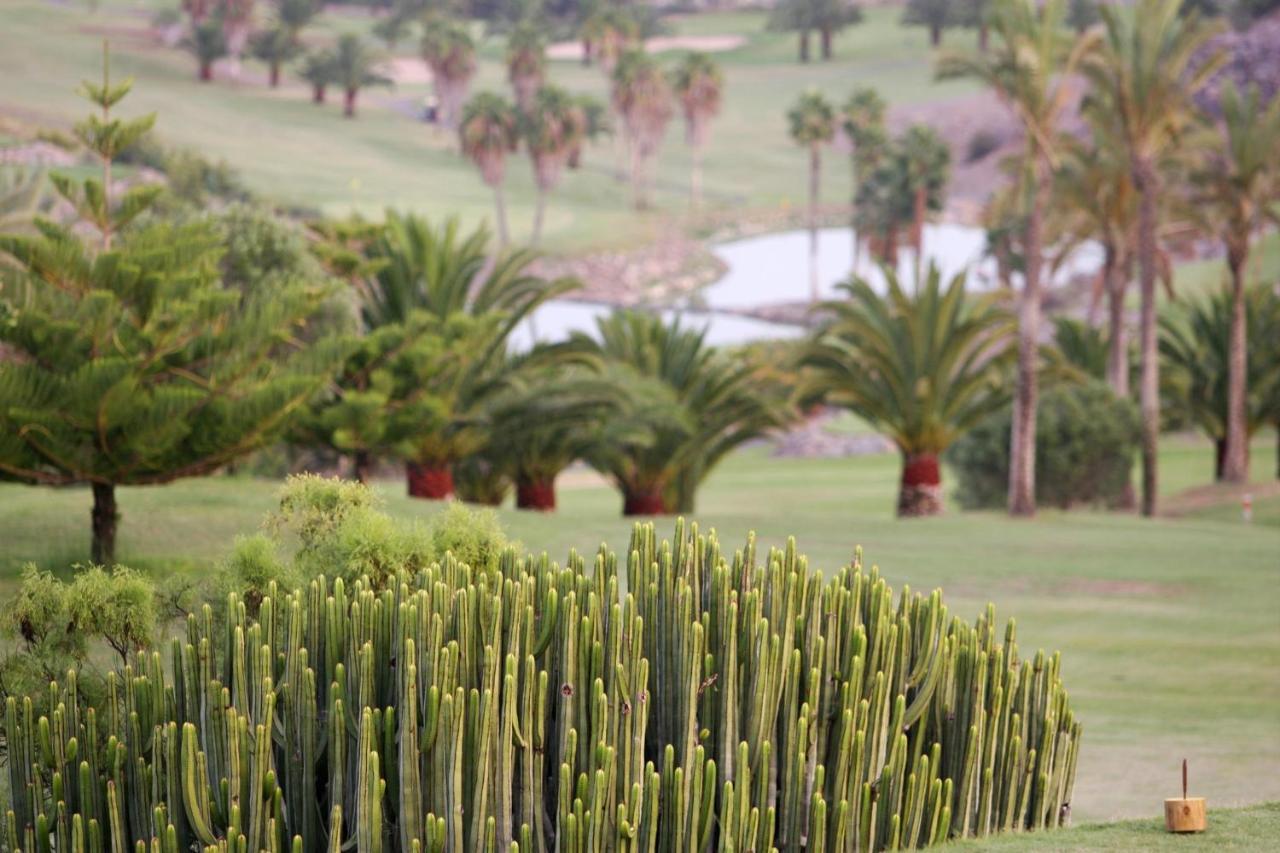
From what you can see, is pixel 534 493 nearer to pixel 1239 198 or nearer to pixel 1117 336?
pixel 1117 336

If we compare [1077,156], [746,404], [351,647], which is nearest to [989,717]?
[351,647]

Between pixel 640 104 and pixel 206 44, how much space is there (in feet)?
66.1

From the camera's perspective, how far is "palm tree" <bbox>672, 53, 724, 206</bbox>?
86375mm

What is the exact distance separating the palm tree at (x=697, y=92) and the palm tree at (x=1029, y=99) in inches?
2297

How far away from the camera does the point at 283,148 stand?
8075 centimetres

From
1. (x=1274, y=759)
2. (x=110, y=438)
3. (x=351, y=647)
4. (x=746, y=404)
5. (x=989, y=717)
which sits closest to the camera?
(x=351, y=647)

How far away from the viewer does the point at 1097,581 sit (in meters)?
21.4

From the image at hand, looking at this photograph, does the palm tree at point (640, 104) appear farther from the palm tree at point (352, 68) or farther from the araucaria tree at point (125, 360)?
the araucaria tree at point (125, 360)

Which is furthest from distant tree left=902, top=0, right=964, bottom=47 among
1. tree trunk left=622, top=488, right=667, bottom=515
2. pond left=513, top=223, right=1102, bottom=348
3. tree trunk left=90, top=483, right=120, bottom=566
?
tree trunk left=90, top=483, right=120, bottom=566

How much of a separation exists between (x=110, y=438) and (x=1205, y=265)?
175 feet

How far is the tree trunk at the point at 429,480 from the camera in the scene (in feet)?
87.3

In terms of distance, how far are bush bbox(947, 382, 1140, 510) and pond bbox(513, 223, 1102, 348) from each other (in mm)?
37677

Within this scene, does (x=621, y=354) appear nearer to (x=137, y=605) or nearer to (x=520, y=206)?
(x=137, y=605)

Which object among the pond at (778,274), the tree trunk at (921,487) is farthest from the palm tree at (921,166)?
the tree trunk at (921,487)
